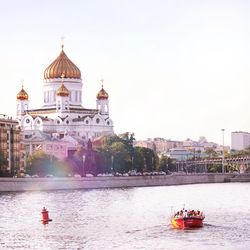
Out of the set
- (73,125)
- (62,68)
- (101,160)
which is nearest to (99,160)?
(101,160)

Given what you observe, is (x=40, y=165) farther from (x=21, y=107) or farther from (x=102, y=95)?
(x=102, y=95)

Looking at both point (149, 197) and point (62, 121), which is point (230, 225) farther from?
point (62, 121)

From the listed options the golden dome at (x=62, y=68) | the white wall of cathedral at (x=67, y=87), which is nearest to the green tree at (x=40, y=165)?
the golden dome at (x=62, y=68)

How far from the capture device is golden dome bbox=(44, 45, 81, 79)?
133625 millimetres

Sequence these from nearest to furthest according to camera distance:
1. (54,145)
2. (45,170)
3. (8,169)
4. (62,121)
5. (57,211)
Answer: (57,211) → (8,169) → (45,170) → (54,145) → (62,121)

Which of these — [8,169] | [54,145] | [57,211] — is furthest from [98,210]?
[54,145]

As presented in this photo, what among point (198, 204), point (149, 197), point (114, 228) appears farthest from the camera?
point (149, 197)

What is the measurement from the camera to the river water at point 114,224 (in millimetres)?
42406

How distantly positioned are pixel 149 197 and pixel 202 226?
29849 mm

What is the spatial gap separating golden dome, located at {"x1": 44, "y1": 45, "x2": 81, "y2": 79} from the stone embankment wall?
22.1 meters

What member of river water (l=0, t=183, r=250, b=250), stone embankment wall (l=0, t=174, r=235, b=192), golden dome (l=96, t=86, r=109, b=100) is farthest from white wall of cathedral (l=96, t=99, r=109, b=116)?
river water (l=0, t=183, r=250, b=250)

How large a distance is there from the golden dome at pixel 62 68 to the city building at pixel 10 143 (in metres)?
33.1

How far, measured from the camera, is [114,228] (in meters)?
48.8

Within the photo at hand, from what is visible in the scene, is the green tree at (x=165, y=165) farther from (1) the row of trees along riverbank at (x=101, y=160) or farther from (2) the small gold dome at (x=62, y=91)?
(2) the small gold dome at (x=62, y=91)
